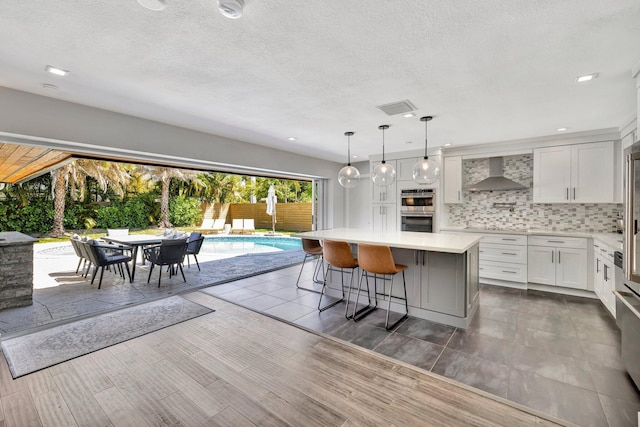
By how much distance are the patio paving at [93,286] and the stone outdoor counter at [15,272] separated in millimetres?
124

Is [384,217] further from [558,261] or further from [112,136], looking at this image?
[112,136]

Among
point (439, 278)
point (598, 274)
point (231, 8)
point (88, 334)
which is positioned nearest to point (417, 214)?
point (439, 278)

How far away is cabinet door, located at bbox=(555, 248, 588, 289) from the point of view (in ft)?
13.2

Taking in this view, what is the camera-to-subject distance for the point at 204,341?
2.72 metres

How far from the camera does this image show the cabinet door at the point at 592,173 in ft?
13.3

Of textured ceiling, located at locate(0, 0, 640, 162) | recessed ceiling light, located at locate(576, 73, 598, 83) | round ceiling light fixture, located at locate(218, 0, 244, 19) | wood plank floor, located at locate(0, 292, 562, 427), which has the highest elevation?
textured ceiling, located at locate(0, 0, 640, 162)

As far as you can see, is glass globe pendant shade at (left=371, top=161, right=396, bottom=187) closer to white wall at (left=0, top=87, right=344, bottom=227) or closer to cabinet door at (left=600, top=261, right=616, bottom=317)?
white wall at (left=0, top=87, right=344, bottom=227)

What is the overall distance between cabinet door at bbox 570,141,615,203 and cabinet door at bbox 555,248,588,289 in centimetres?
82

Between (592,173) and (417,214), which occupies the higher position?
(592,173)

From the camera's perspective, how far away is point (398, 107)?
325 cm

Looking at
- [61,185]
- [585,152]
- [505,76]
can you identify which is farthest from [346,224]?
[61,185]

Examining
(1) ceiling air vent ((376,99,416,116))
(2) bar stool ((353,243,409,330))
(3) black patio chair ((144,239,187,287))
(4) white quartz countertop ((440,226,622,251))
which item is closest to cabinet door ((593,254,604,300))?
(4) white quartz countertop ((440,226,622,251))

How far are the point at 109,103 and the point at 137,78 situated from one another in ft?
3.03

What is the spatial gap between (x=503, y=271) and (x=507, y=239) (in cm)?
53
